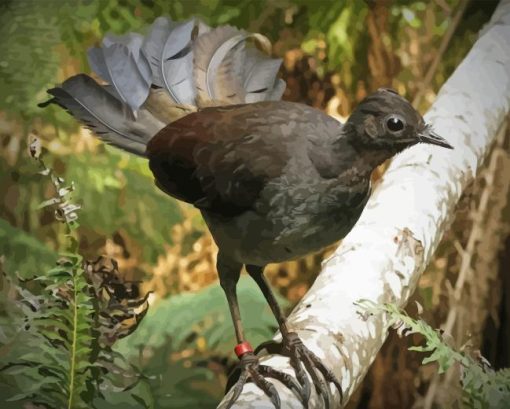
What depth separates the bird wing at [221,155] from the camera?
4.17 ft

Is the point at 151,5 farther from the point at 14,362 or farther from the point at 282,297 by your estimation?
→ the point at 14,362

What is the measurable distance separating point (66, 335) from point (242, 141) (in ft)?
1.60

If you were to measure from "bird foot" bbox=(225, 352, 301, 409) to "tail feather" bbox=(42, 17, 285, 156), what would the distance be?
1.36 feet

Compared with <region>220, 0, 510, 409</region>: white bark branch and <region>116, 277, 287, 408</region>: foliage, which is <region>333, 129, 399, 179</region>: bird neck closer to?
<region>220, 0, 510, 409</region>: white bark branch

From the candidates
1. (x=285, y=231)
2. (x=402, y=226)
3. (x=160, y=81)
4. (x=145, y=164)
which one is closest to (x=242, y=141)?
(x=285, y=231)

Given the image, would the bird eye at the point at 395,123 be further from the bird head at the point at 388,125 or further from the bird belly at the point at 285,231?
the bird belly at the point at 285,231

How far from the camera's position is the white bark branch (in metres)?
1.38

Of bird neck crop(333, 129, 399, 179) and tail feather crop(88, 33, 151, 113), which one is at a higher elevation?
tail feather crop(88, 33, 151, 113)

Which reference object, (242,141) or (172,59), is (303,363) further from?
(172,59)

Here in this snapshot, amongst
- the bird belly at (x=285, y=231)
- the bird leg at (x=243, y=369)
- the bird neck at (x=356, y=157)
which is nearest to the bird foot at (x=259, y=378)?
the bird leg at (x=243, y=369)

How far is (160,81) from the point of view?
1.48 m

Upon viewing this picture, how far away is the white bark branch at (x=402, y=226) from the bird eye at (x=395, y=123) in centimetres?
37

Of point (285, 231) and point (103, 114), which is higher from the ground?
point (103, 114)

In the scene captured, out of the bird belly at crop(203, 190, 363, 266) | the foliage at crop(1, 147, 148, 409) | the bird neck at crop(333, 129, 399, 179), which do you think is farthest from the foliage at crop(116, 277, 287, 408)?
the bird neck at crop(333, 129, 399, 179)
